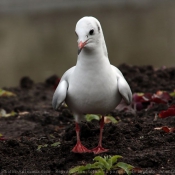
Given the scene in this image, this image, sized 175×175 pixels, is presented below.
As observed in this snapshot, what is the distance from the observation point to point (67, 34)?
16969 mm

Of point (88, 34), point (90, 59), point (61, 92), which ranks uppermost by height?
point (88, 34)

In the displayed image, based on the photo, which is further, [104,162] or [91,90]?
[91,90]

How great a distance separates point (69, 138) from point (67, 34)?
11.6m

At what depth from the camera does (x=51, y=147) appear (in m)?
5.22

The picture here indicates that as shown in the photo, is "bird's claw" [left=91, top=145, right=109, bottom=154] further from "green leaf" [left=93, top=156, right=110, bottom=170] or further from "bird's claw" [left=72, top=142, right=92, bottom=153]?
"green leaf" [left=93, top=156, right=110, bottom=170]

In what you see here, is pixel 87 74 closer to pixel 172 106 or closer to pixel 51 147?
pixel 51 147

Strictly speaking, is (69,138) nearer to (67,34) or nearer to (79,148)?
(79,148)

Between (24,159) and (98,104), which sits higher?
(98,104)

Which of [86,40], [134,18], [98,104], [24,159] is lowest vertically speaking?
[24,159]

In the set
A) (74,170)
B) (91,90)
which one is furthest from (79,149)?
(74,170)

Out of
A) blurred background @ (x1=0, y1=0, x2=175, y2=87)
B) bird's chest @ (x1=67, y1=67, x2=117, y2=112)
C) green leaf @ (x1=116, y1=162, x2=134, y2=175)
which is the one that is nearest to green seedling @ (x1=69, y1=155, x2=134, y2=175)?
green leaf @ (x1=116, y1=162, x2=134, y2=175)

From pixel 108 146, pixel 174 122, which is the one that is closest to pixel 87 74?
pixel 108 146

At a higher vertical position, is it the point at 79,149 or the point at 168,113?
the point at 168,113

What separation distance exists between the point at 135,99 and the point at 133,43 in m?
9.13
